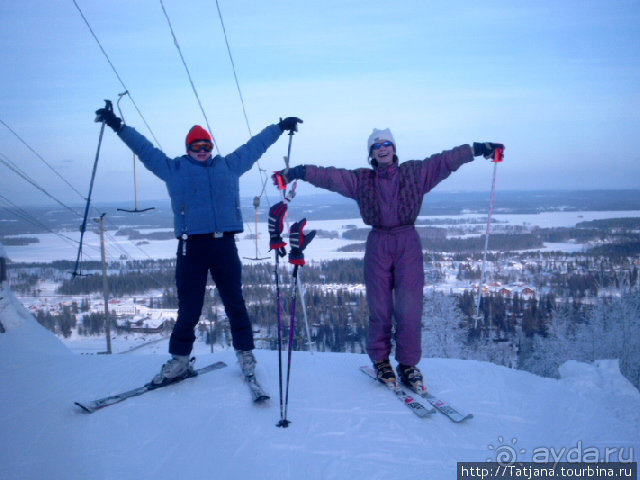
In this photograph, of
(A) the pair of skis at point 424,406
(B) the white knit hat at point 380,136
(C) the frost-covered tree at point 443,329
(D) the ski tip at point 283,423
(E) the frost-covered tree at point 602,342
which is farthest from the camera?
(C) the frost-covered tree at point 443,329

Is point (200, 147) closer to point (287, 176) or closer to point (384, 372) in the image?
point (287, 176)

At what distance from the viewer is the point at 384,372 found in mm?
3344

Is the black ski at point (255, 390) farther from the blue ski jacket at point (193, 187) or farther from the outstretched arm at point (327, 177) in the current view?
the outstretched arm at point (327, 177)

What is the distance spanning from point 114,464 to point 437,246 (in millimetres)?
23124

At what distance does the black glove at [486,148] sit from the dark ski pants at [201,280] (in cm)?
204

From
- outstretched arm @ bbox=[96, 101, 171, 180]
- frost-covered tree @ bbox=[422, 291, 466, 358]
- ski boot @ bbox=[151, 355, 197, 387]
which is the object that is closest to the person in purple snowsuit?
outstretched arm @ bbox=[96, 101, 171, 180]

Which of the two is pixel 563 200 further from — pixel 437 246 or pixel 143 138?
pixel 143 138

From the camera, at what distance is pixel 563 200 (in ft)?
138

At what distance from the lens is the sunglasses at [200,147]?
10.6 ft

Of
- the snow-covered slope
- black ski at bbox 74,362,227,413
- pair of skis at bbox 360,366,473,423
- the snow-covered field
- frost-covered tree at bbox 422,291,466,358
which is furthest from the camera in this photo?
frost-covered tree at bbox 422,291,466,358

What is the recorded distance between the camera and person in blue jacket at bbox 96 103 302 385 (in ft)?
10.3

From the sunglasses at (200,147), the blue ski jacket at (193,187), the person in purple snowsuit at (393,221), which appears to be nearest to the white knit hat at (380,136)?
the person in purple snowsuit at (393,221)

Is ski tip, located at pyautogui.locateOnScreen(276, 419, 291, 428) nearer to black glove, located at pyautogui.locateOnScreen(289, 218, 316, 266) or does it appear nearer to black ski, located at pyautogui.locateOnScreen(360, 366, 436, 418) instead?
black ski, located at pyautogui.locateOnScreen(360, 366, 436, 418)

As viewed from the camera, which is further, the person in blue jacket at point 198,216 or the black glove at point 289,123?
the black glove at point 289,123
